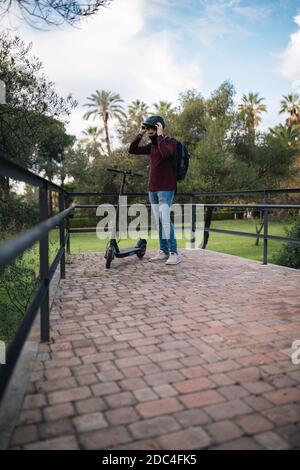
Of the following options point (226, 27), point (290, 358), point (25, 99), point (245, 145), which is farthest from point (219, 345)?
point (245, 145)

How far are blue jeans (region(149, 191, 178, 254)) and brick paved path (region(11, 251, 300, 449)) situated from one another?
57.7 inches

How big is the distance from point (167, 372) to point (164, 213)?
3.45m

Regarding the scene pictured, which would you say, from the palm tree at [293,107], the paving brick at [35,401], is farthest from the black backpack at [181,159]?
the palm tree at [293,107]

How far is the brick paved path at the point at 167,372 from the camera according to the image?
1.71 m

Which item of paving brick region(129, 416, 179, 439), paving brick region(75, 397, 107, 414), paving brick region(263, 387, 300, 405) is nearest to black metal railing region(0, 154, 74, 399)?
paving brick region(75, 397, 107, 414)

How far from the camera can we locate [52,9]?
17.0 ft

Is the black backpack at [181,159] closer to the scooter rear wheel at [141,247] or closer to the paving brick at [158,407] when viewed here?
the scooter rear wheel at [141,247]

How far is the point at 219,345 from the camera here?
2.71 m

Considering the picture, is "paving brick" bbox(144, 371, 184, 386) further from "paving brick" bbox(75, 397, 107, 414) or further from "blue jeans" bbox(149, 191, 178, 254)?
"blue jeans" bbox(149, 191, 178, 254)

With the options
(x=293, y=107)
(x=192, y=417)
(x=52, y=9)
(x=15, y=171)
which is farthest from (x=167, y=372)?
(x=293, y=107)

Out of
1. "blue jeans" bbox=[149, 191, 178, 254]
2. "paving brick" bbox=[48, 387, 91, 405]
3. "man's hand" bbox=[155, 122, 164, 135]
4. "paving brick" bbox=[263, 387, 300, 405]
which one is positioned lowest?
"paving brick" bbox=[48, 387, 91, 405]

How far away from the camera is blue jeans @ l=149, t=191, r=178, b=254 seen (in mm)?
5570

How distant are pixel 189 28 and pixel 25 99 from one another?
835cm

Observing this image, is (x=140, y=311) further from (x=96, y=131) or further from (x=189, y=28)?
(x=96, y=131)
